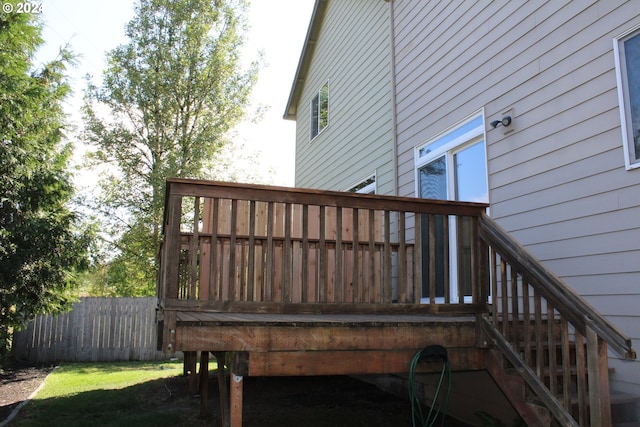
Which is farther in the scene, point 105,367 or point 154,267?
point 154,267

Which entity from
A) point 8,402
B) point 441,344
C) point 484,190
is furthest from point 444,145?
point 8,402

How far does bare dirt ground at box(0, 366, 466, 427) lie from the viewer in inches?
208

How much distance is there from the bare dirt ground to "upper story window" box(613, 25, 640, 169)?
296cm

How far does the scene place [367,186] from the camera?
798cm

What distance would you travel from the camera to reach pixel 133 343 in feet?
39.2

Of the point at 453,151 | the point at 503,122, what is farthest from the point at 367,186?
the point at 503,122

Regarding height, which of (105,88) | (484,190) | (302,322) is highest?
(105,88)

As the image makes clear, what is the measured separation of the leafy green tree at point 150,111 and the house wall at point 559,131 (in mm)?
9897

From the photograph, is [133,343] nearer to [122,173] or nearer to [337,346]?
[122,173]

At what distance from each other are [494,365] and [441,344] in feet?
1.29

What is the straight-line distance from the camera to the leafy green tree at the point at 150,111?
556 inches

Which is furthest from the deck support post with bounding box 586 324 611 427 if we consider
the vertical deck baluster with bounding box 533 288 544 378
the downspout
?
the downspout

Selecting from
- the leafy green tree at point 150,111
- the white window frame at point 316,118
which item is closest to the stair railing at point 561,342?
the white window frame at point 316,118
